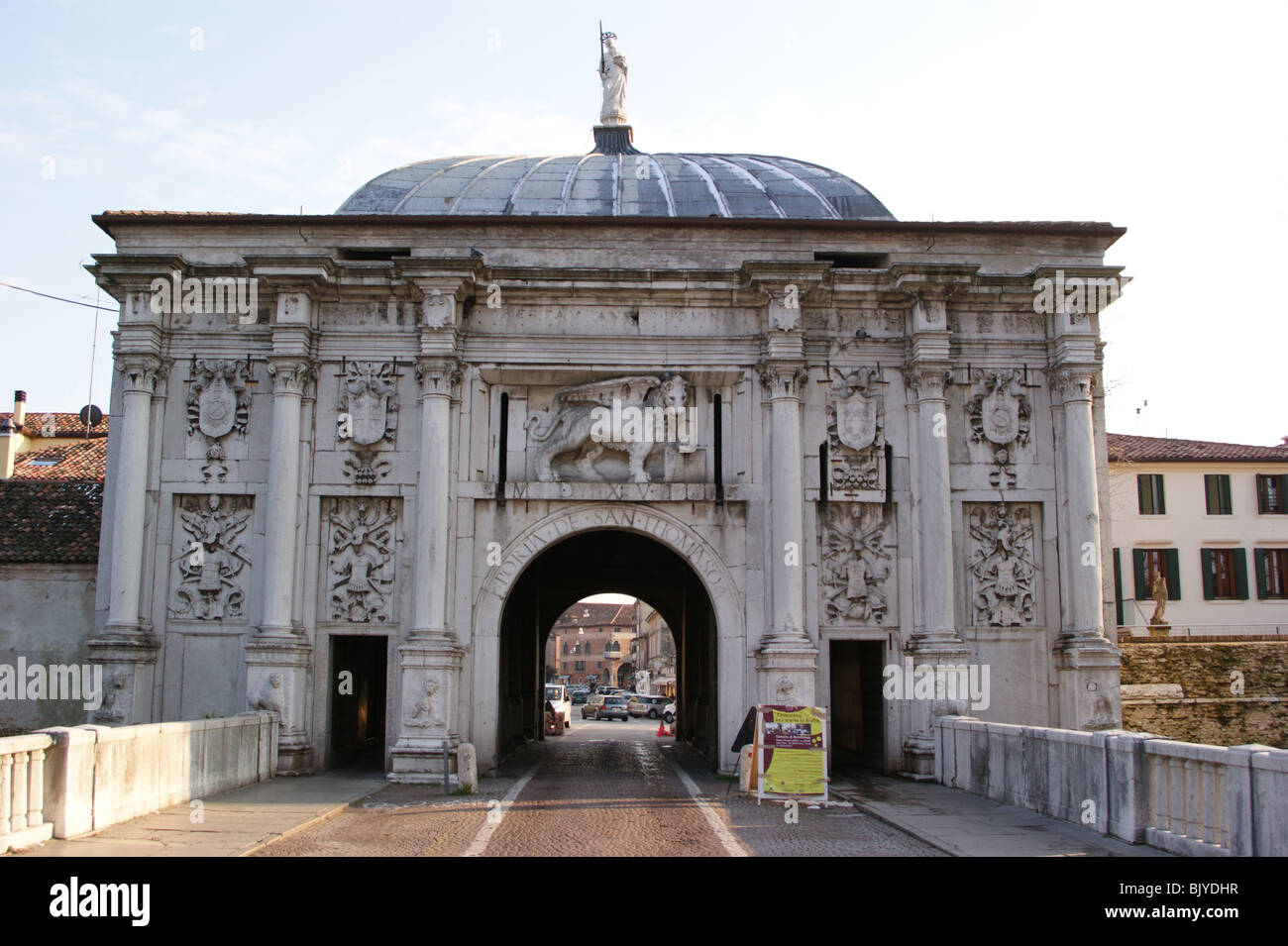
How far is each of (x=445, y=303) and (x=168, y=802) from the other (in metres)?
10.2

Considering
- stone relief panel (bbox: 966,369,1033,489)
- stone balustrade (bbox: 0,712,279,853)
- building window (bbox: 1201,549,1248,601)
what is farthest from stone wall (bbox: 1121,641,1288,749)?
stone balustrade (bbox: 0,712,279,853)

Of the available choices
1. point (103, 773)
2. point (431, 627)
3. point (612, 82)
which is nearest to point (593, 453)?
point (431, 627)

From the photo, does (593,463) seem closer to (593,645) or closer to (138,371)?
(138,371)

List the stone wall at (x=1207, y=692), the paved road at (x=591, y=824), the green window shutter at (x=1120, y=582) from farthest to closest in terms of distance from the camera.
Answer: the green window shutter at (x=1120, y=582)
the stone wall at (x=1207, y=692)
the paved road at (x=591, y=824)

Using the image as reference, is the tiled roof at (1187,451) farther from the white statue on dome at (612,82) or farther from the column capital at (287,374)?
the column capital at (287,374)

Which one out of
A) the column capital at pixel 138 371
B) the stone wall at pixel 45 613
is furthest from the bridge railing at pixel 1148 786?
the stone wall at pixel 45 613

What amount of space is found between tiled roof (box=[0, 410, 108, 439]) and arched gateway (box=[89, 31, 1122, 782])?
2021 centimetres

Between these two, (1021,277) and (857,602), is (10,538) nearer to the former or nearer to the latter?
(857,602)

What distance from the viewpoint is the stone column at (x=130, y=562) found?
21.3 metres

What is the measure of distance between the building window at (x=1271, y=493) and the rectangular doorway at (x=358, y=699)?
33387mm

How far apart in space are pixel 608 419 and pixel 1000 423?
754 cm

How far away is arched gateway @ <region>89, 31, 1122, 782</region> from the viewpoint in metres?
21.8

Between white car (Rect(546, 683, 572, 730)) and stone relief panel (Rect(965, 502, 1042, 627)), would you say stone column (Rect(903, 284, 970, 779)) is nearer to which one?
stone relief panel (Rect(965, 502, 1042, 627))

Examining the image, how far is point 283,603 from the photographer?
21.5 metres
